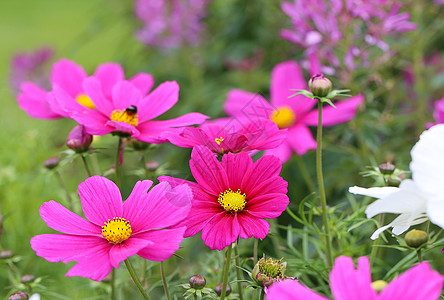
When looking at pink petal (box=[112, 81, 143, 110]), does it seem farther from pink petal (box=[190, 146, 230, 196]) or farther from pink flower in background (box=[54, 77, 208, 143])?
pink petal (box=[190, 146, 230, 196])

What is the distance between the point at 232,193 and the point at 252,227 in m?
0.04

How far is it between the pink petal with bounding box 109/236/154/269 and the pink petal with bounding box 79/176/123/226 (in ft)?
0.12

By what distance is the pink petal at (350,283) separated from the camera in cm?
32

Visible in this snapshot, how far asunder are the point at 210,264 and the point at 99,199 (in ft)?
0.85

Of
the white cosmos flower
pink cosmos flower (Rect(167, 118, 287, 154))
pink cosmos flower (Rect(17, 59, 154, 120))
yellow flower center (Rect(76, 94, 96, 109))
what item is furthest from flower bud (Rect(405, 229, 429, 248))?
yellow flower center (Rect(76, 94, 96, 109))

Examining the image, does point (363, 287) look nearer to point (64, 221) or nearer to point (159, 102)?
point (64, 221)

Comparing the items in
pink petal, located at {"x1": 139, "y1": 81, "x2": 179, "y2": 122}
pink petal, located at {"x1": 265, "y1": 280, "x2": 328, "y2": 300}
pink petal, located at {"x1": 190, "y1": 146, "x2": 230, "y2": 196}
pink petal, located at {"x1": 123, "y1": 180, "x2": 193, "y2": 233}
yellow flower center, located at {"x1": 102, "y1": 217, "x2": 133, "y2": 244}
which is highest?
pink petal, located at {"x1": 139, "y1": 81, "x2": 179, "y2": 122}

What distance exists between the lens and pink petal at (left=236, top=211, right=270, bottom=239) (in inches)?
16.9

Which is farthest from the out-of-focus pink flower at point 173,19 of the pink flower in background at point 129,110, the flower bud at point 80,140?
the flower bud at point 80,140

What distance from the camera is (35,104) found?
708mm

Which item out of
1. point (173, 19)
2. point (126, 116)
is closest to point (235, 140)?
point (126, 116)

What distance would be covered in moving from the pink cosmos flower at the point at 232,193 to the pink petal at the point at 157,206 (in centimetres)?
1

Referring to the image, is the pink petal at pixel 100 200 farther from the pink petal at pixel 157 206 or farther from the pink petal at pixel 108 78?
the pink petal at pixel 108 78

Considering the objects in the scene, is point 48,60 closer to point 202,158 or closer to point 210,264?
point 210,264
